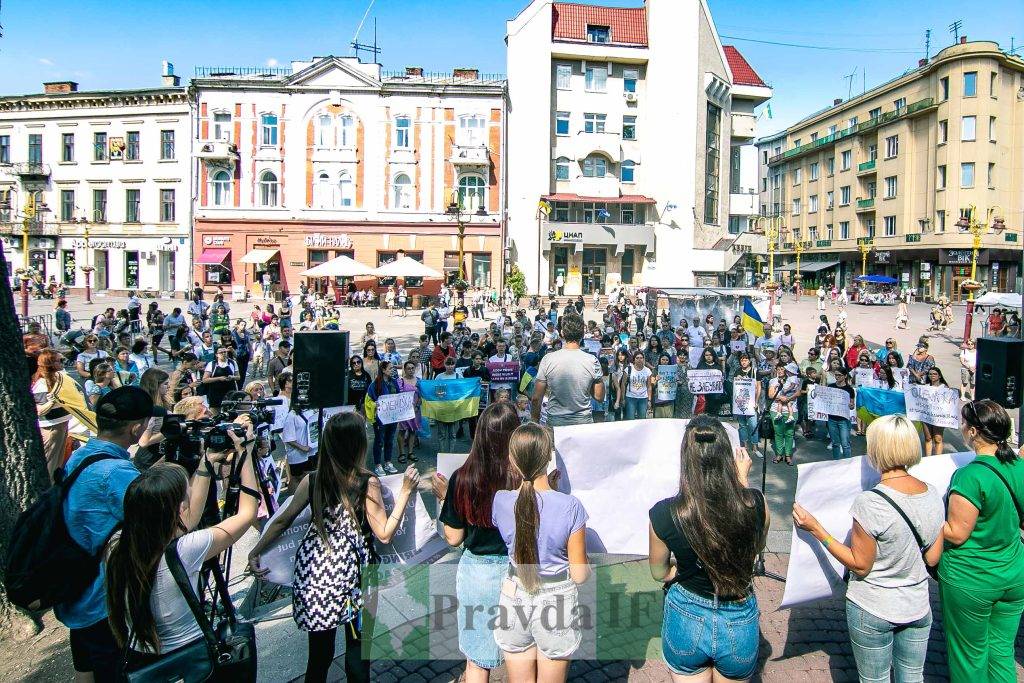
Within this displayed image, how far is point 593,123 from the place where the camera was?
1823 inches

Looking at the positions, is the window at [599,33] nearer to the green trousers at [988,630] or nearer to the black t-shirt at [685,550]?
the green trousers at [988,630]

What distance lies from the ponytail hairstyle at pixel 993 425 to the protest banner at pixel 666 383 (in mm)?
7201

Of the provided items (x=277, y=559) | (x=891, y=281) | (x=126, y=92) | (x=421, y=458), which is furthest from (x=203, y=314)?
(x=891, y=281)

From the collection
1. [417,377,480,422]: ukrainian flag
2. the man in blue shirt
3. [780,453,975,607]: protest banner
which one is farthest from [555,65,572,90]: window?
the man in blue shirt

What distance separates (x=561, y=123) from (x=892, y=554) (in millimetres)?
45512

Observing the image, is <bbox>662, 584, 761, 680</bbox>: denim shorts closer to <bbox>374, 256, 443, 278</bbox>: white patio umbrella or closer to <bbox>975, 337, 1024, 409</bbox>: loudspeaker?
<bbox>975, 337, 1024, 409</bbox>: loudspeaker

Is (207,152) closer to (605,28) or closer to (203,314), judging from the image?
(203,314)

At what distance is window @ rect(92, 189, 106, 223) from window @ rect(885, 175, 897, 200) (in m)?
61.7

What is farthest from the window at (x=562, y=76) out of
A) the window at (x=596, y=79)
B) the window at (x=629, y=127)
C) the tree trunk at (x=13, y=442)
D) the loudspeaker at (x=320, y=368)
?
the tree trunk at (x=13, y=442)

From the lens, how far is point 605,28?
47.2m

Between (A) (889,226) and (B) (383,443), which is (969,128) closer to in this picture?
(A) (889,226)

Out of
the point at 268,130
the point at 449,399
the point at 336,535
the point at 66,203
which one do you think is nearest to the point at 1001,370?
the point at 336,535

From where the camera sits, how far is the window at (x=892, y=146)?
56.6 m

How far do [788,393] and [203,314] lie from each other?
19.4m
